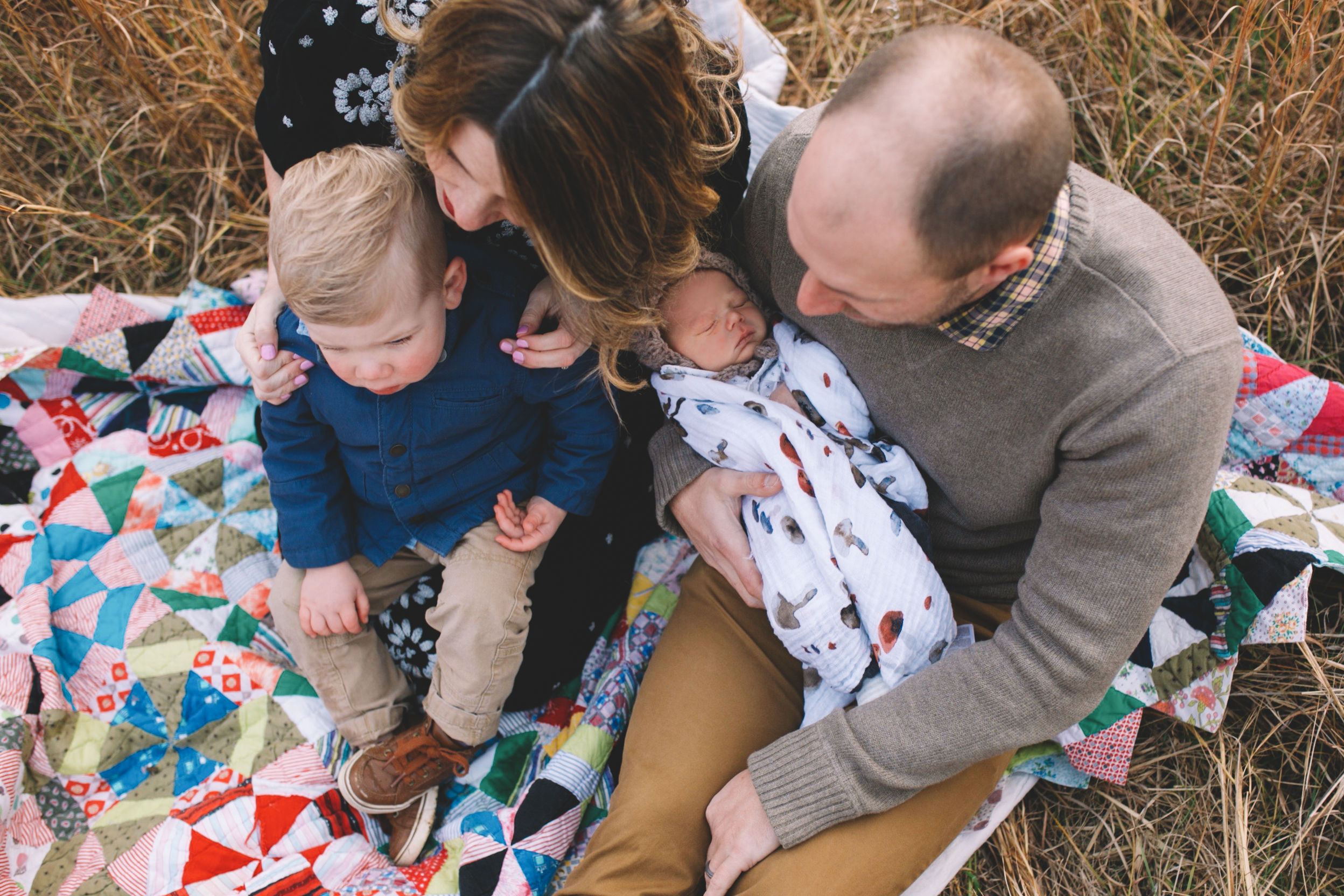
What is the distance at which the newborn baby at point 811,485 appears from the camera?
1611 mm

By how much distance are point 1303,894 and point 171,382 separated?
306 centimetres

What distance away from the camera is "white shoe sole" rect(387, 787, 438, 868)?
1940 mm

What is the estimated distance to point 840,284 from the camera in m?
1.27

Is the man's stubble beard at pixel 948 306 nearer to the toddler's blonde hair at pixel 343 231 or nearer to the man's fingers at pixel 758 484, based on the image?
the man's fingers at pixel 758 484

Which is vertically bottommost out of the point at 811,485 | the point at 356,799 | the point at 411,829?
the point at 411,829

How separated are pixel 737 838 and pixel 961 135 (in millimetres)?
1253

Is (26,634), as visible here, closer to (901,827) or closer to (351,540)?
(351,540)

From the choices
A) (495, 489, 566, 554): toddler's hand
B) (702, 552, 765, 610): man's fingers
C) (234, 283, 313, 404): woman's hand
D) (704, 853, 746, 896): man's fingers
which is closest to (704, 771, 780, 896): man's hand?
(704, 853, 746, 896): man's fingers

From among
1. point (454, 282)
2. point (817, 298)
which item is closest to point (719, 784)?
point (817, 298)

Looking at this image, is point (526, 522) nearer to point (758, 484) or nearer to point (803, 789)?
point (758, 484)

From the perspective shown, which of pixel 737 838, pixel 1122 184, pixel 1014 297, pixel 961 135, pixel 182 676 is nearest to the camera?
pixel 961 135

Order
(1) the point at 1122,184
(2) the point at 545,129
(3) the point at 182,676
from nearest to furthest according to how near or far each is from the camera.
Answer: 1. (2) the point at 545,129
2. (3) the point at 182,676
3. (1) the point at 1122,184

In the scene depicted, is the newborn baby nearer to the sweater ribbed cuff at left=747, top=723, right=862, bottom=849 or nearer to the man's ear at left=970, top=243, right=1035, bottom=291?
the sweater ribbed cuff at left=747, top=723, right=862, bottom=849

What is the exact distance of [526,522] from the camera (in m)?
1.88
